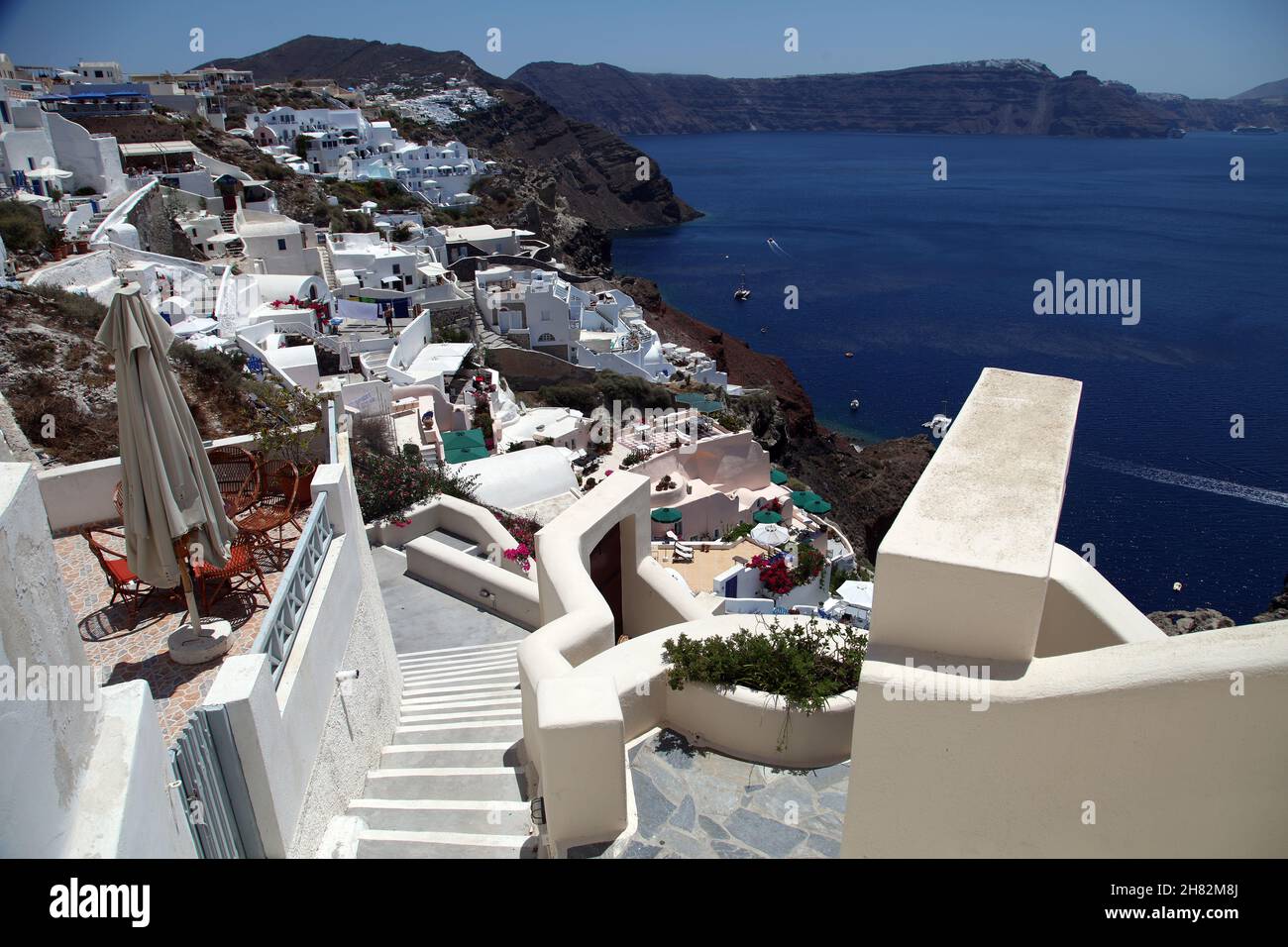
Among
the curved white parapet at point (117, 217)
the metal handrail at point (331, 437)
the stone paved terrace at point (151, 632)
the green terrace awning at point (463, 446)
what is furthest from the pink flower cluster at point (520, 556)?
the curved white parapet at point (117, 217)

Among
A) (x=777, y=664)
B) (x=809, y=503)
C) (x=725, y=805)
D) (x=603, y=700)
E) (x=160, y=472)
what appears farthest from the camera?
(x=809, y=503)

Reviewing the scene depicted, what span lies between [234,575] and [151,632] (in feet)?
2.23

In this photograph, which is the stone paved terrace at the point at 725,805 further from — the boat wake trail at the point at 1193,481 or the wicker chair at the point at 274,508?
the boat wake trail at the point at 1193,481

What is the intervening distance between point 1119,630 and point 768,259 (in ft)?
268

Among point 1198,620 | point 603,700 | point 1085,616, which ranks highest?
point 1085,616

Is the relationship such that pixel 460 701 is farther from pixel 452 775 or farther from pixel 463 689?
pixel 452 775

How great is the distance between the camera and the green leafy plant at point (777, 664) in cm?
578

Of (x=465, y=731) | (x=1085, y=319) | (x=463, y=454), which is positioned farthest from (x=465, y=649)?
(x=1085, y=319)

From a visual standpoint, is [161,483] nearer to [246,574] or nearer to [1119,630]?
[246,574]

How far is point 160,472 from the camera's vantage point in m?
5.28

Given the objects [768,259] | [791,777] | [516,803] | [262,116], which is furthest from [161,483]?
[768,259]
